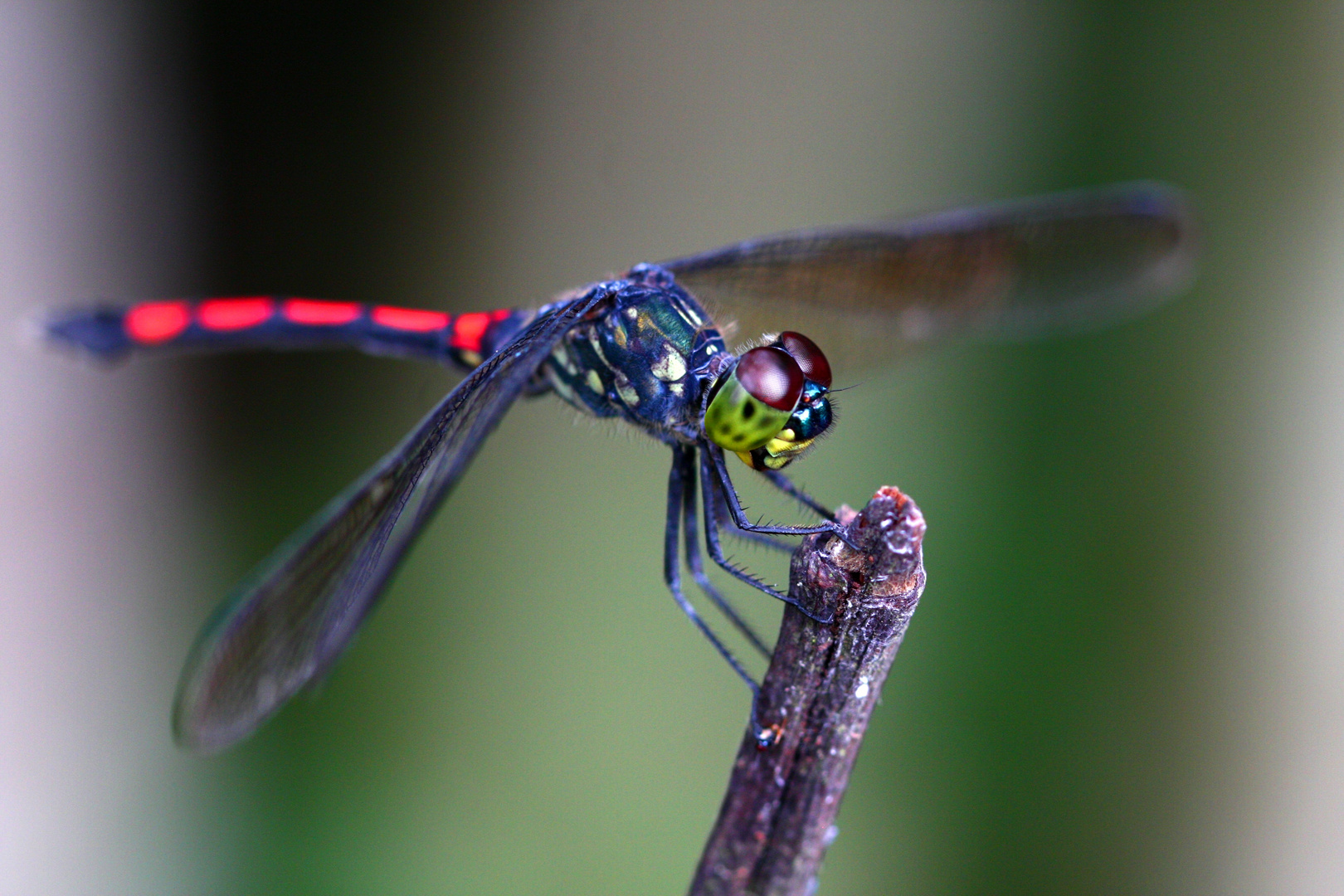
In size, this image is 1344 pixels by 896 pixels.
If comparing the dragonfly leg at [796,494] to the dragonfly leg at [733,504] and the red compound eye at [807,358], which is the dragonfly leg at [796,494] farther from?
the red compound eye at [807,358]

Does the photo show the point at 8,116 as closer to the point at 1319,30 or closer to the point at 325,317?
the point at 325,317

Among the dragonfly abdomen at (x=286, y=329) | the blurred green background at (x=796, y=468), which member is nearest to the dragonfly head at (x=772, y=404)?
the dragonfly abdomen at (x=286, y=329)

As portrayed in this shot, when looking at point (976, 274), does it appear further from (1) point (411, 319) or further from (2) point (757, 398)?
(1) point (411, 319)

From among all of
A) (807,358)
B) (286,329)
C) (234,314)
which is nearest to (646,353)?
(807,358)

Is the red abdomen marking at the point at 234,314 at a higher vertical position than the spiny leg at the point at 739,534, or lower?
higher

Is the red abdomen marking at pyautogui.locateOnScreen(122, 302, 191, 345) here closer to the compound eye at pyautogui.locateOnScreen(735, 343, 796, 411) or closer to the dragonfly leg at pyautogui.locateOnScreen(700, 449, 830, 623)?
the dragonfly leg at pyautogui.locateOnScreen(700, 449, 830, 623)
